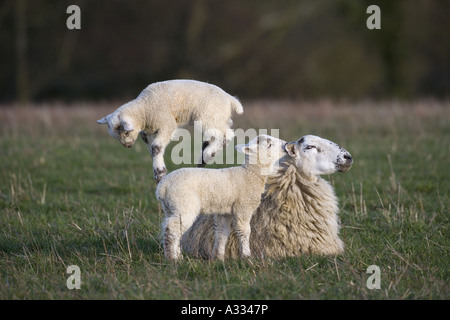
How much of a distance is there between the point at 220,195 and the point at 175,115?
26.2 inches

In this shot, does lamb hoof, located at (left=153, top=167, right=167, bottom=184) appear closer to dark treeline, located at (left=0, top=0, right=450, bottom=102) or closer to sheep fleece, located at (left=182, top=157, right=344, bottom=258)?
sheep fleece, located at (left=182, top=157, right=344, bottom=258)

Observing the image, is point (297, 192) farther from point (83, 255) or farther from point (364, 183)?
point (364, 183)

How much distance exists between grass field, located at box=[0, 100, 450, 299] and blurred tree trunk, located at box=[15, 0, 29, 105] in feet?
39.6

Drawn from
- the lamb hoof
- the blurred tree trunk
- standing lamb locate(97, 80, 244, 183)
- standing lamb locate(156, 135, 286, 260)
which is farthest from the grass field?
the blurred tree trunk

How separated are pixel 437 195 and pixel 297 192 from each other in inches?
127

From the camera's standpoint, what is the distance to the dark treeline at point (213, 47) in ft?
90.6

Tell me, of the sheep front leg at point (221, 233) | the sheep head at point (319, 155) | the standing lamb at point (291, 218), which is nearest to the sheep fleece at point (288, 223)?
the standing lamb at point (291, 218)

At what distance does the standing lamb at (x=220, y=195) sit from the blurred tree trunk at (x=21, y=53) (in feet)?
64.1

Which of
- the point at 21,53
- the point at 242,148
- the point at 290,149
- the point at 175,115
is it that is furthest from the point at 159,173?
the point at 21,53

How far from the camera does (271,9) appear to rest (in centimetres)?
3075

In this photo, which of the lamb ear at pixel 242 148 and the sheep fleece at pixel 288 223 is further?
the sheep fleece at pixel 288 223

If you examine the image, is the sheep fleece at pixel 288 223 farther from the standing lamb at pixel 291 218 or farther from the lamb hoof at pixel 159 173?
the lamb hoof at pixel 159 173

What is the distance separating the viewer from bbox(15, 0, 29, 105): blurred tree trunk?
2353 cm

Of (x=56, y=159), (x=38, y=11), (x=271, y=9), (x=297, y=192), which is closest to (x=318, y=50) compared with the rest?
(x=271, y=9)
